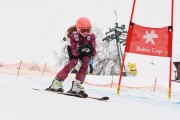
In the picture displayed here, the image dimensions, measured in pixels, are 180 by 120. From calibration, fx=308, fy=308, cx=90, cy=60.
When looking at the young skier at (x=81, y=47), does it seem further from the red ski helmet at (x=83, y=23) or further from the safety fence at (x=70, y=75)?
A: the safety fence at (x=70, y=75)

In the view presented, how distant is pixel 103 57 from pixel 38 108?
123ft

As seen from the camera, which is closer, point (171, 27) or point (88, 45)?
point (88, 45)

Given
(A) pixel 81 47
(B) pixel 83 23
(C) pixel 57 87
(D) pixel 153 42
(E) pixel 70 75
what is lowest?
(C) pixel 57 87

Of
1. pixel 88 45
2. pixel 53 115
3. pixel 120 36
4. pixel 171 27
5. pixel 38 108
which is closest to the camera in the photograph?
pixel 53 115

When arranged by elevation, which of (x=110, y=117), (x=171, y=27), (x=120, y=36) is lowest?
(x=110, y=117)

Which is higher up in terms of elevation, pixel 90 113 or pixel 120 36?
pixel 120 36

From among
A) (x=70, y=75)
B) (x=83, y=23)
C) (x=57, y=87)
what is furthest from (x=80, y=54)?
(x=70, y=75)

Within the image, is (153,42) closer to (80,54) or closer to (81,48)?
(80,54)

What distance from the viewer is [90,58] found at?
4.72m

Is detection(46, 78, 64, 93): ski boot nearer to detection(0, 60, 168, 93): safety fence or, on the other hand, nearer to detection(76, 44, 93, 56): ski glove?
detection(76, 44, 93, 56): ski glove

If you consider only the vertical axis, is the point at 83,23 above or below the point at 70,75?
above

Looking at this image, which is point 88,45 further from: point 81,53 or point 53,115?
point 53,115

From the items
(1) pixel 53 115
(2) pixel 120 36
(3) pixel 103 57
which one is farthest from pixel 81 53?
(3) pixel 103 57

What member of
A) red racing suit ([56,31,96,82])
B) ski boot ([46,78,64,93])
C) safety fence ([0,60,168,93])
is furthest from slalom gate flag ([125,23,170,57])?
safety fence ([0,60,168,93])
